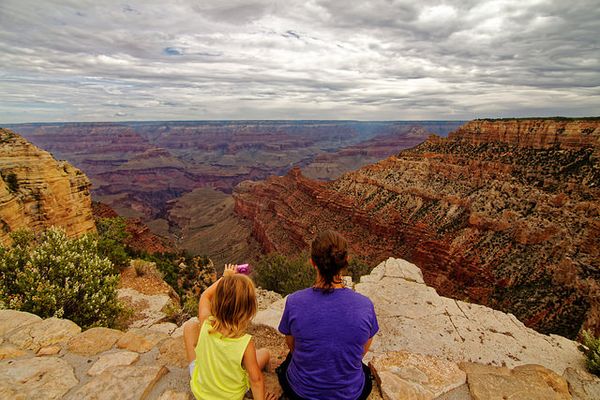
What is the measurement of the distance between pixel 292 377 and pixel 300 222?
171 ft

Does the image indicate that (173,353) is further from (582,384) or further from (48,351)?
(582,384)

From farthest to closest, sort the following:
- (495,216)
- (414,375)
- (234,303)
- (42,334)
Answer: (495,216) → (42,334) → (414,375) → (234,303)

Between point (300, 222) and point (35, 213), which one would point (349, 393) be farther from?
point (300, 222)

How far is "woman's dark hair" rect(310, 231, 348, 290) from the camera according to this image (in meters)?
3.64

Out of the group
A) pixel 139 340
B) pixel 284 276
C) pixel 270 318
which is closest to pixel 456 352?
pixel 270 318

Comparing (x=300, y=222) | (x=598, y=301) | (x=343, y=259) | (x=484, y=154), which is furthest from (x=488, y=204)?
(x=343, y=259)

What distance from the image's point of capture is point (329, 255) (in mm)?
3641

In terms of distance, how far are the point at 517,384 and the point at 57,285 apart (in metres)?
9.83

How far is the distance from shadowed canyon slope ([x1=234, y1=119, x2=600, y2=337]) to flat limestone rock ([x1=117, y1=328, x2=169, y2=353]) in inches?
1002

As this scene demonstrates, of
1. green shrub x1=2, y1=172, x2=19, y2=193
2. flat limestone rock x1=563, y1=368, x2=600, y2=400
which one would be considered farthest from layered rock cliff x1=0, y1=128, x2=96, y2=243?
flat limestone rock x1=563, y1=368, x2=600, y2=400

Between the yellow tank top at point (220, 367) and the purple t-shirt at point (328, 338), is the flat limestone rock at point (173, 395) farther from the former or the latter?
the purple t-shirt at point (328, 338)

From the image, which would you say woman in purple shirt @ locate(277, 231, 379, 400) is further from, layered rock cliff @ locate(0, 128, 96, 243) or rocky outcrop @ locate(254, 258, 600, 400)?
layered rock cliff @ locate(0, 128, 96, 243)

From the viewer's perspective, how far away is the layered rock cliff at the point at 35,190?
1675 cm

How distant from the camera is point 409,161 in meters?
48.8
